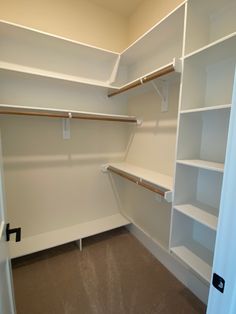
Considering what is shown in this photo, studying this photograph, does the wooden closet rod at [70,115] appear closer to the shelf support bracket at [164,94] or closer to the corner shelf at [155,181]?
the shelf support bracket at [164,94]

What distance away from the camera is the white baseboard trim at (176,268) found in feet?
4.87

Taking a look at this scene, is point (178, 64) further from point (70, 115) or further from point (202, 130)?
point (70, 115)

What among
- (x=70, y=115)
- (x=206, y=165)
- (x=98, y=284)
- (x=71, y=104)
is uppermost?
(x=71, y=104)

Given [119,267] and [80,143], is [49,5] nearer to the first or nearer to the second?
[80,143]

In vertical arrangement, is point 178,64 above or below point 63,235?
above

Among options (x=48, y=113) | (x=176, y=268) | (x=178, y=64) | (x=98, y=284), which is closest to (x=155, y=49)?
(x=178, y=64)

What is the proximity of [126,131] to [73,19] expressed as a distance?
1378 mm

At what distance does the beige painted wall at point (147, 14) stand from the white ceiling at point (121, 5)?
6cm

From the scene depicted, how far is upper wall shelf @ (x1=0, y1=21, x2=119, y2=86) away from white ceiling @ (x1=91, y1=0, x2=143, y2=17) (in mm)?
555

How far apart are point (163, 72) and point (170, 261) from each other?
177cm

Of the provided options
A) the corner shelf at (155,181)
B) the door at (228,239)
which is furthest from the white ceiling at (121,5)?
the door at (228,239)

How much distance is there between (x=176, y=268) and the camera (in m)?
1.71

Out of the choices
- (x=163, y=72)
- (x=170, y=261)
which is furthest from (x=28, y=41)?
(x=170, y=261)

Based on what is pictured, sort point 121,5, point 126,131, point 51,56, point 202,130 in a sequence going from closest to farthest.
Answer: point 202,130
point 51,56
point 121,5
point 126,131
